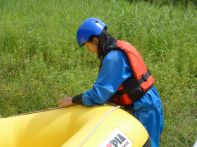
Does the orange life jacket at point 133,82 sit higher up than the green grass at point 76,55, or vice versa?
the orange life jacket at point 133,82

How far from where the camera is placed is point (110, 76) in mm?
3672

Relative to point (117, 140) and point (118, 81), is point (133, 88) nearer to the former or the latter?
point (118, 81)

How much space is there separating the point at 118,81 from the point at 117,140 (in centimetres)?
45

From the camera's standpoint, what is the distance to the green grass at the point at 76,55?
17.9 ft

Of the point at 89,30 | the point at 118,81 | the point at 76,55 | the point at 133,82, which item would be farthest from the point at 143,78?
the point at 76,55

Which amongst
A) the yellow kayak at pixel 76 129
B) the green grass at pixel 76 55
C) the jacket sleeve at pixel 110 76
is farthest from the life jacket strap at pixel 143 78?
the green grass at pixel 76 55

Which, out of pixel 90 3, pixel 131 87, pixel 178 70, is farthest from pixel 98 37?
pixel 90 3

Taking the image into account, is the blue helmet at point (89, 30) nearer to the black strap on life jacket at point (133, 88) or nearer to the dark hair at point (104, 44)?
the dark hair at point (104, 44)

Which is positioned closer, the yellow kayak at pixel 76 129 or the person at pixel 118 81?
the yellow kayak at pixel 76 129

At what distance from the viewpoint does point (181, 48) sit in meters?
6.99

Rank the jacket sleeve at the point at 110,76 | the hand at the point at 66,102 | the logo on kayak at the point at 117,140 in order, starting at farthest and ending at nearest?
1. the hand at the point at 66,102
2. the jacket sleeve at the point at 110,76
3. the logo on kayak at the point at 117,140

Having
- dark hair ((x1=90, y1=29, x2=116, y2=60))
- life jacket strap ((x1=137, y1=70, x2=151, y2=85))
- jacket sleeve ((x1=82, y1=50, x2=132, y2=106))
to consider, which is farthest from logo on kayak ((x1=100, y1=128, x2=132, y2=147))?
dark hair ((x1=90, y1=29, x2=116, y2=60))

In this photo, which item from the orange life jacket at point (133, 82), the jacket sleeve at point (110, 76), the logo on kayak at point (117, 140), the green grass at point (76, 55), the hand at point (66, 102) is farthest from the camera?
the green grass at point (76, 55)

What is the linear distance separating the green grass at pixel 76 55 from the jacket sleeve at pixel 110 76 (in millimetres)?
1447
